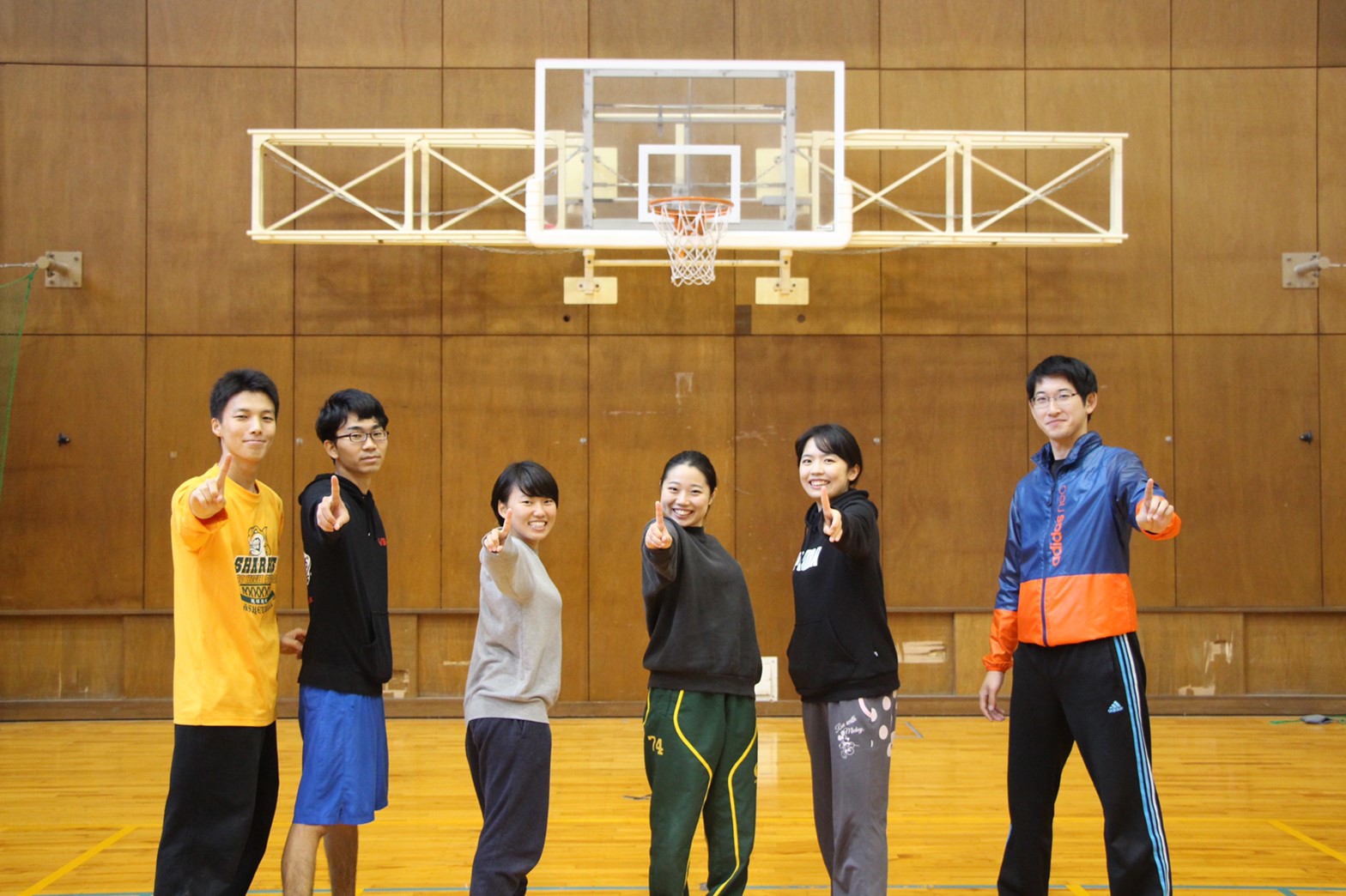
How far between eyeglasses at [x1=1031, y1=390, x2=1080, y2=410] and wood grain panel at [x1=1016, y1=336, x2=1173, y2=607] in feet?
14.3

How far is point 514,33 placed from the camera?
24.2 ft

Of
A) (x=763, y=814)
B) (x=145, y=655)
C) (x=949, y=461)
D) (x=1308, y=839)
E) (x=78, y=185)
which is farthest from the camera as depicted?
(x=949, y=461)

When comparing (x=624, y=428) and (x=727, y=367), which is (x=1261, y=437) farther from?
(x=624, y=428)

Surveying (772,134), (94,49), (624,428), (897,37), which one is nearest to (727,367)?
(624,428)

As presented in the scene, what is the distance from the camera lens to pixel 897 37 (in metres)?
7.44

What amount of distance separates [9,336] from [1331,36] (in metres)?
9.18

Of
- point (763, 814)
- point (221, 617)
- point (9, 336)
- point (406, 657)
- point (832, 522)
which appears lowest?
point (763, 814)

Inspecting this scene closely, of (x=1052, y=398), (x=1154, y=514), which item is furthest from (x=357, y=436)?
(x=1154, y=514)

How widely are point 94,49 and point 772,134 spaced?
467cm

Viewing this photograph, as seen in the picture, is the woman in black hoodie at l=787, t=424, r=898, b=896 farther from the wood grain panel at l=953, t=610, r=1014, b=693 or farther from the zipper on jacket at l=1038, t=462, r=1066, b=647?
the wood grain panel at l=953, t=610, r=1014, b=693

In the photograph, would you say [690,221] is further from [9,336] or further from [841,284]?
[9,336]

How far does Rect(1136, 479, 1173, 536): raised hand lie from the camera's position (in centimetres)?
279

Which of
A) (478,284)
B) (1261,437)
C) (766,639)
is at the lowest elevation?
(766,639)

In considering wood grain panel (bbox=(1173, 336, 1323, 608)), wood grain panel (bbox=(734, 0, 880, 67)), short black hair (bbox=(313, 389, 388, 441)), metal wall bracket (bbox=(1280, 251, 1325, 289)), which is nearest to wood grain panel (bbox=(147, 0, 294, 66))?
wood grain panel (bbox=(734, 0, 880, 67))
